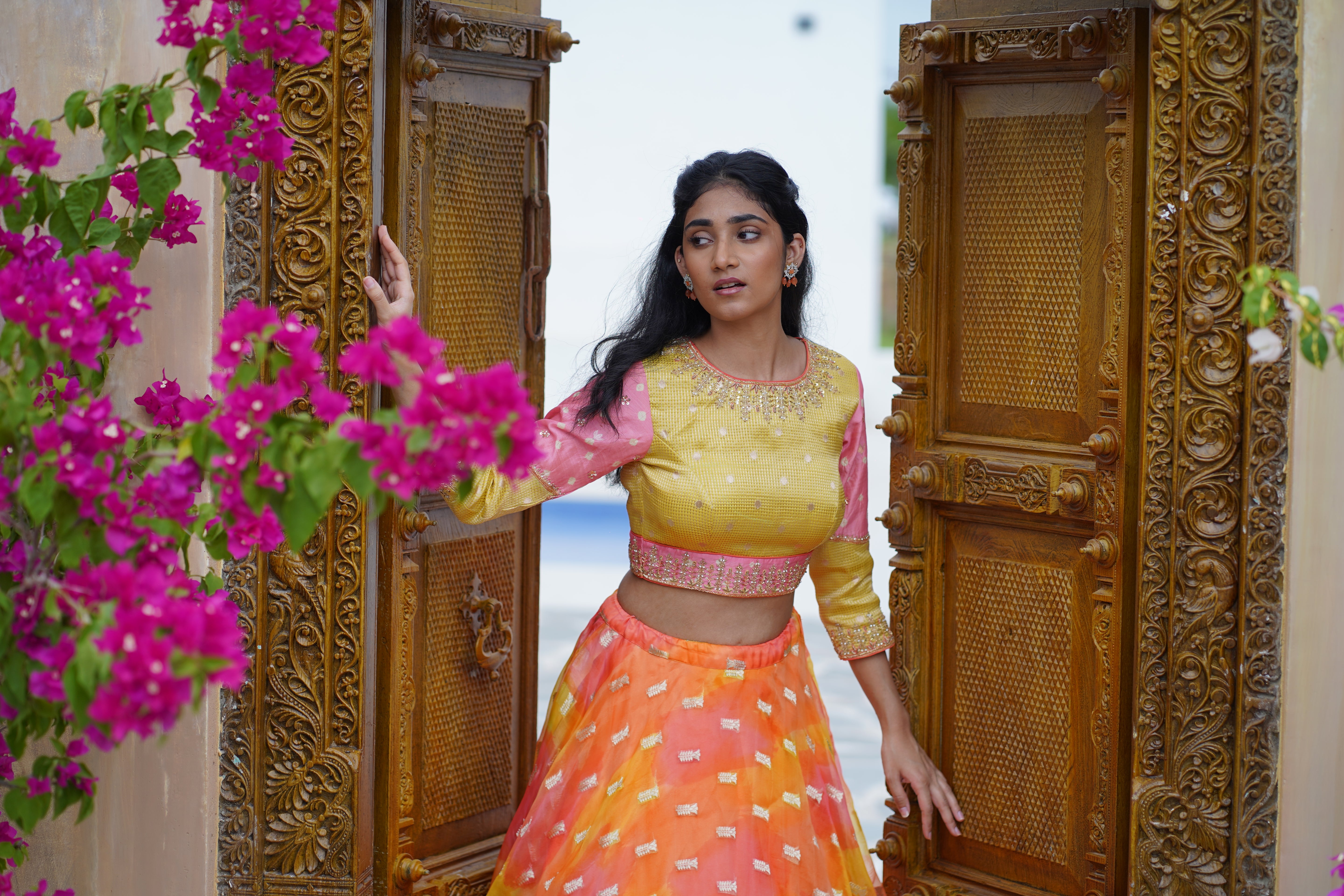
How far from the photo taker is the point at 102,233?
1.69m

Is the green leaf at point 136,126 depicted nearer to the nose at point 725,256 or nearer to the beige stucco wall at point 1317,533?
the nose at point 725,256

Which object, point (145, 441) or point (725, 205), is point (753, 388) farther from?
point (145, 441)

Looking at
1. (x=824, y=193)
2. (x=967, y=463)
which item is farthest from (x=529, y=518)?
(x=824, y=193)

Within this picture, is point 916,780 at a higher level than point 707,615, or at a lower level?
lower

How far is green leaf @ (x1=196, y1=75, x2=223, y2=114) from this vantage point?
163 centimetres

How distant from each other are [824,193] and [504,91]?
880 cm

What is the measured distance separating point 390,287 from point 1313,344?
1.44m

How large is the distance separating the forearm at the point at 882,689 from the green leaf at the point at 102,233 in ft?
4.74

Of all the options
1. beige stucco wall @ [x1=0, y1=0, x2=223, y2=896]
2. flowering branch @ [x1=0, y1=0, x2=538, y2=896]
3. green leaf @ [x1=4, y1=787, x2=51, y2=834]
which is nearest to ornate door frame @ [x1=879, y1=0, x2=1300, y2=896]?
flowering branch @ [x1=0, y1=0, x2=538, y2=896]

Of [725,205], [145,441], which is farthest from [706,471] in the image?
[145,441]

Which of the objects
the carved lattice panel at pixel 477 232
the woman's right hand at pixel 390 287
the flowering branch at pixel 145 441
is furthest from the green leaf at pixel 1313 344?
the carved lattice panel at pixel 477 232

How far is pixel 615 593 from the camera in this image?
8.25 ft

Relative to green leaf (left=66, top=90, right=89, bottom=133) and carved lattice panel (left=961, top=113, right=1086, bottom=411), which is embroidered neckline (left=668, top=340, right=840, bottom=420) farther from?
green leaf (left=66, top=90, right=89, bottom=133)

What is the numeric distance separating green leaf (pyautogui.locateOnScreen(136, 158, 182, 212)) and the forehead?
92cm
